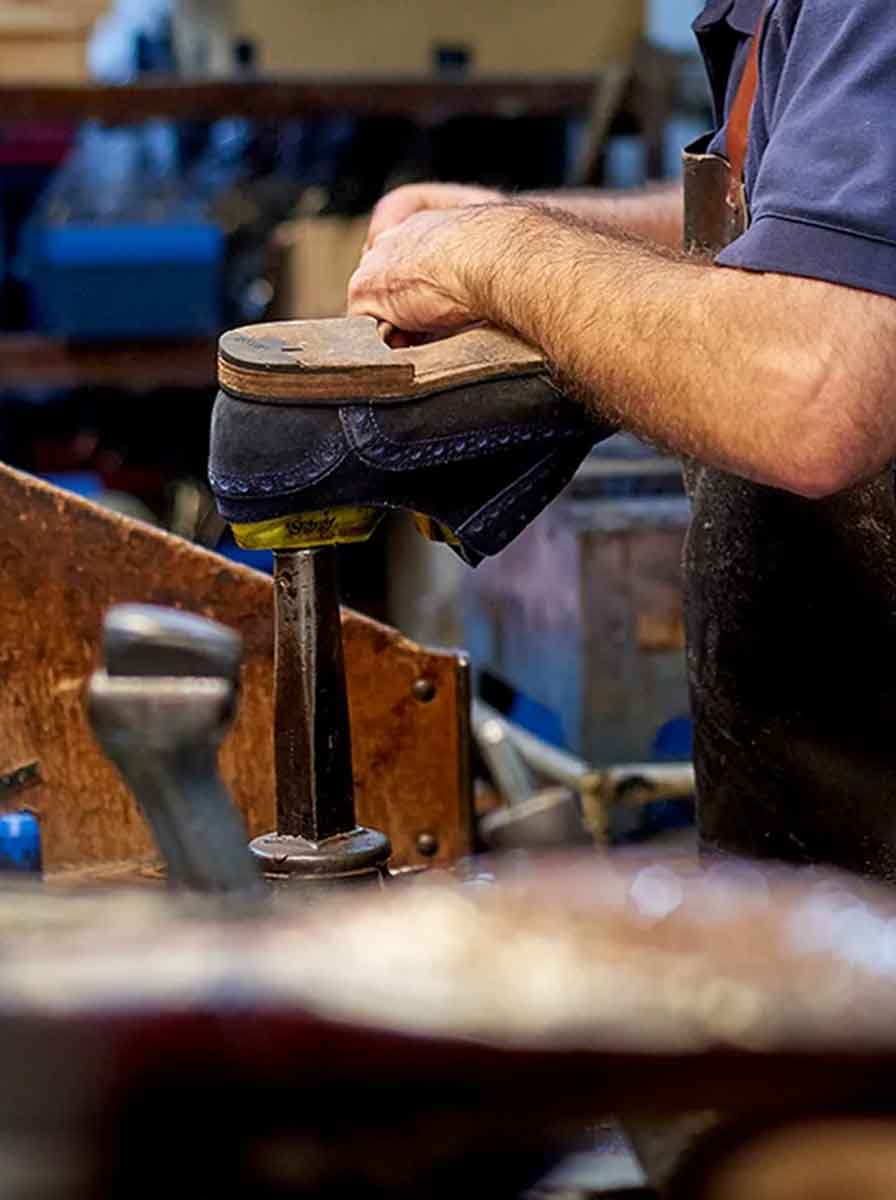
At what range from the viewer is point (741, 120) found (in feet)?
5.42

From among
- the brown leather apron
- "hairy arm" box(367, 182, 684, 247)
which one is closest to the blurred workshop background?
"hairy arm" box(367, 182, 684, 247)


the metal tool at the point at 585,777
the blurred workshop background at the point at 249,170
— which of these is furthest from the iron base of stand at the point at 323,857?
the blurred workshop background at the point at 249,170

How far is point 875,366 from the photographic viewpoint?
1.33 metres

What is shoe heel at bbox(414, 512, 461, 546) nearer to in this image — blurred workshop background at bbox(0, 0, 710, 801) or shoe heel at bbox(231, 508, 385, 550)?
shoe heel at bbox(231, 508, 385, 550)

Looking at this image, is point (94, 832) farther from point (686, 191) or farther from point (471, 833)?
point (686, 191)

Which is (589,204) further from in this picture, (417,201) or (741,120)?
(741,120)

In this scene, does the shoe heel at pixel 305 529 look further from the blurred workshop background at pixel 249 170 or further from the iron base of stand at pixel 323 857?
the blurred workshop background at pixel 249 170

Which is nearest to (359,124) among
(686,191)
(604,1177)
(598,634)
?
(598,634)

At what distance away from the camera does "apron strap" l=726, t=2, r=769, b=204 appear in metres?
1.63

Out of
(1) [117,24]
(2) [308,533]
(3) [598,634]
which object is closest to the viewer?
(2) [308,533]

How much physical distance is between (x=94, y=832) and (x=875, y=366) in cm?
84

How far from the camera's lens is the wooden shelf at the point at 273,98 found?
419cm

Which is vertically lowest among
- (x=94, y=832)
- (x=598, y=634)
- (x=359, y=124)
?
(x=598, y=634)

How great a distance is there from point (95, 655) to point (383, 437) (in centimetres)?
50
